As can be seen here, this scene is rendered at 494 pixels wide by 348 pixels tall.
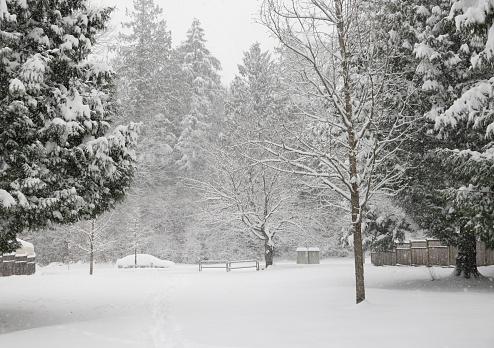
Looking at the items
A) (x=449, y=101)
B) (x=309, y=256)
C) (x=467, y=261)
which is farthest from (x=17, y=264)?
(x=449, y=101)

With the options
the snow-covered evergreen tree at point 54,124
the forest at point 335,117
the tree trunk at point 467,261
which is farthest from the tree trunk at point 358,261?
the tree trunk at point 467,261

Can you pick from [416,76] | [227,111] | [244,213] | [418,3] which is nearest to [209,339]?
[416,76]

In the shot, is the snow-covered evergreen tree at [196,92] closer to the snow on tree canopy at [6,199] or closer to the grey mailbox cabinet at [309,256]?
the grey mailbox cabinet at [309,256]

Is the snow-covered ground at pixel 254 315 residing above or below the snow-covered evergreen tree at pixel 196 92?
below

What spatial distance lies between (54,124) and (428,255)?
806 inches

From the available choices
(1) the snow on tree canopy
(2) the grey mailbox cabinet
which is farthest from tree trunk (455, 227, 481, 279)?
(2) the grey mailbox cabinet

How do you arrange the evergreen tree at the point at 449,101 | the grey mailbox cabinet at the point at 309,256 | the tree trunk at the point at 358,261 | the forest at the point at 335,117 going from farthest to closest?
1. the grey mailbox cabinet at the point at 309,256
2. the evergreen tree at the point at 449,101
3. the tree trunk at the point at 358,261
4. the forest at the point at 335,117

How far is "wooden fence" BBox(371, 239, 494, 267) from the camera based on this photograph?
23.1 metres

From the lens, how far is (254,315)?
424 inches

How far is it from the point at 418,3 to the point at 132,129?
10.6m

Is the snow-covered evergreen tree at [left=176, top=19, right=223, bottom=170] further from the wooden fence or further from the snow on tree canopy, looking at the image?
the snow on tree canopy

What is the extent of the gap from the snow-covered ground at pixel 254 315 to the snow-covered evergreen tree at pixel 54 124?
268 centimetres

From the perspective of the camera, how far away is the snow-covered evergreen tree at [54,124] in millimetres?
9672

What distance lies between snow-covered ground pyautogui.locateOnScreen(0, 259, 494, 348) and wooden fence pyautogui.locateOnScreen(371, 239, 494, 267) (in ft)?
16.6
